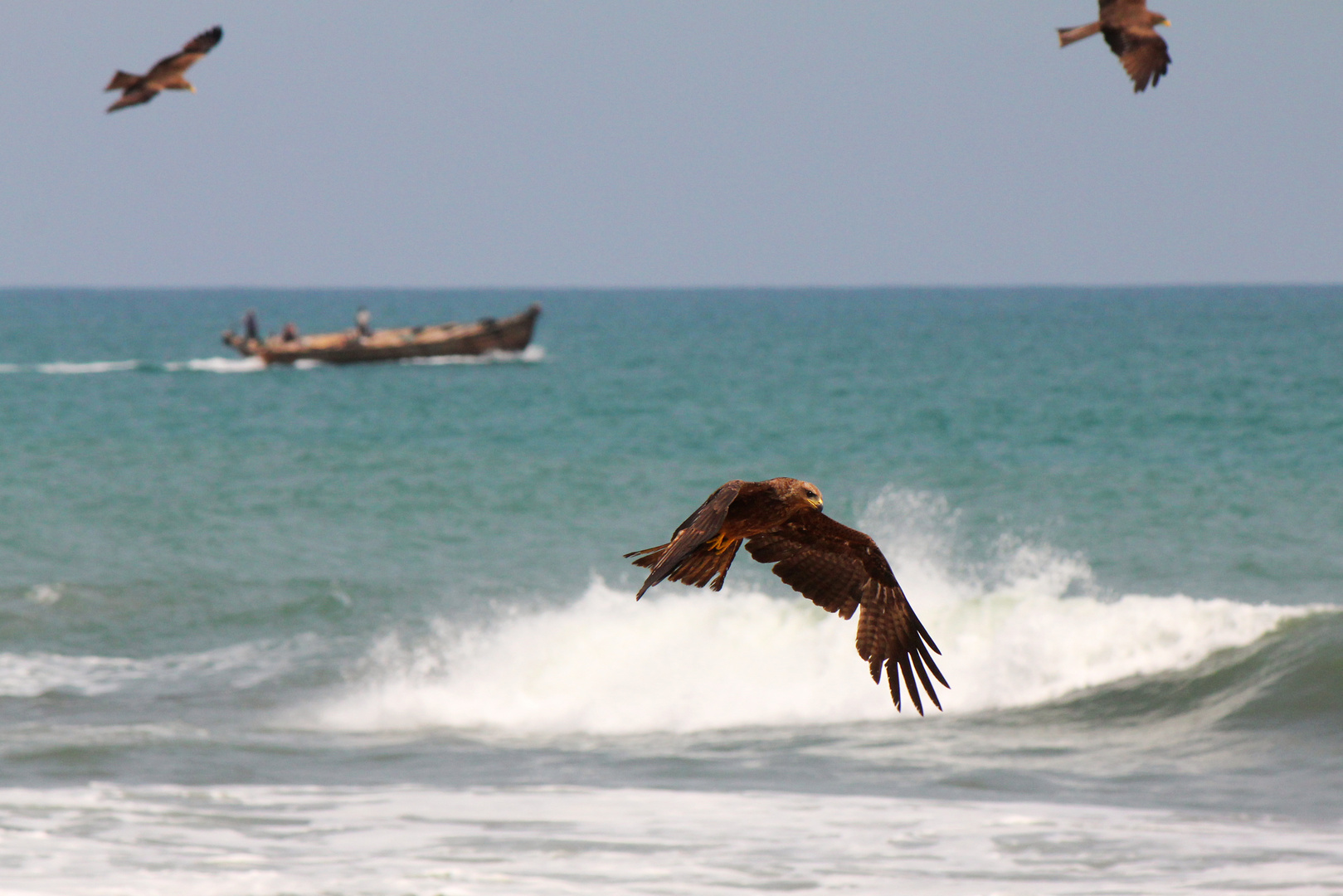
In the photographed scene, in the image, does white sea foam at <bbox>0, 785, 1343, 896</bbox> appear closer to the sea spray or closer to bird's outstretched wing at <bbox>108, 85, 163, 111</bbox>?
the sea spray

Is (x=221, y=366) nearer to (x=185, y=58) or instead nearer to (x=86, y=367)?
(x=86, y=367)

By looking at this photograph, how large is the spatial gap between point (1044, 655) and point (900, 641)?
8311 millimetres

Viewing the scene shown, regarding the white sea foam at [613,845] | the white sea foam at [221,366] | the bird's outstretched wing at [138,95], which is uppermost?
the bird's outstretched wing at [138,95]

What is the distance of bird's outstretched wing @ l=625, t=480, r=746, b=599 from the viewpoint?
430cm

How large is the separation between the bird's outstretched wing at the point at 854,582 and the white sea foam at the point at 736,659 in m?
6.63

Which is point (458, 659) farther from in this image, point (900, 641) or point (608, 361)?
point (608, 361)

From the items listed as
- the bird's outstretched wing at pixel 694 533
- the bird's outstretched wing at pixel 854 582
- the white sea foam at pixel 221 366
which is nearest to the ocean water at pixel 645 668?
the bird's outstretched wing at pixel 854 582

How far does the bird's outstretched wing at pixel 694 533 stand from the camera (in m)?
4.30

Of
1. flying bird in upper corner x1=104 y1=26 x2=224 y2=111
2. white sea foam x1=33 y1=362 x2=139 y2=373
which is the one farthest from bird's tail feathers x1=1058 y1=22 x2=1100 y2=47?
white sea foam x1=33 y1=362 x2=139 y2=373

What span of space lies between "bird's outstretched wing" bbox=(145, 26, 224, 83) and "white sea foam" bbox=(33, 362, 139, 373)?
46.1m

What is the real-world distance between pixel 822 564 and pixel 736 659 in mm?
8246

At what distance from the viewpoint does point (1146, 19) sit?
8.50m

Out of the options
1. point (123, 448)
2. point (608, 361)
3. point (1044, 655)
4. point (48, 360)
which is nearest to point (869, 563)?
point (1044, 655)

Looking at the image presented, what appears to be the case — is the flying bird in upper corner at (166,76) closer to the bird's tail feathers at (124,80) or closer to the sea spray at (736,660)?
the bird's tail feathers at (124,80)
